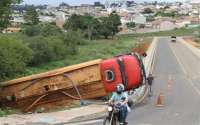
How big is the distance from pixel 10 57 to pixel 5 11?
833 centimetres

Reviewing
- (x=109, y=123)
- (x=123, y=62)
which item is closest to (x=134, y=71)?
(x=123, y=62)

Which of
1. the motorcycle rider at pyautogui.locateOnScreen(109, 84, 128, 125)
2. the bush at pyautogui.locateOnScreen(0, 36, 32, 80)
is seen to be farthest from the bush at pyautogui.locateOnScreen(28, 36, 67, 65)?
the motorcycle rider at pyautogui.locateOnScreen(109, 84, 128, 125)

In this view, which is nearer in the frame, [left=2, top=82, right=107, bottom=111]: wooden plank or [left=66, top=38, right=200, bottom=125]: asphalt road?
[left=66, top=38, right=200, bottom=125]: asphalt road

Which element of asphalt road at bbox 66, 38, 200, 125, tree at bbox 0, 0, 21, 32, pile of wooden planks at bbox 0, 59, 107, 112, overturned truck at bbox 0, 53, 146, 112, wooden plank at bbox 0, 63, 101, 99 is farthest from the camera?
pile of wooden planks at bbox 0, 59, 107, 112

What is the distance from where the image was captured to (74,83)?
2466 cm

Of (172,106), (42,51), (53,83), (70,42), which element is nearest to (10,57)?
(53,83)

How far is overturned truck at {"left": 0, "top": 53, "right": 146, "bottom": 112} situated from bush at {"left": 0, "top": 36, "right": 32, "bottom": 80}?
3.89m

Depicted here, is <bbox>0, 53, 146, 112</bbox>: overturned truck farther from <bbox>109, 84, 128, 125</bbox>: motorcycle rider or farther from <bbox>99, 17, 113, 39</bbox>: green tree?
<bbox>99, 17, 113, 39</bbox>: green tree

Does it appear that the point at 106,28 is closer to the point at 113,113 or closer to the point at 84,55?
the point at 84,55

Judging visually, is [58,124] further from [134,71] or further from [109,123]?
[134,71]

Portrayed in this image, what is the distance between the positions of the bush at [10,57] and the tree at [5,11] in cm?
508

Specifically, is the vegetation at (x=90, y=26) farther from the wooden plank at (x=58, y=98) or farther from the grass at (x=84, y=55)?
the wooden plank at (x=58, y=98)

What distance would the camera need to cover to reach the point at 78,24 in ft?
459

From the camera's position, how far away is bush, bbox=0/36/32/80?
1180 inches
